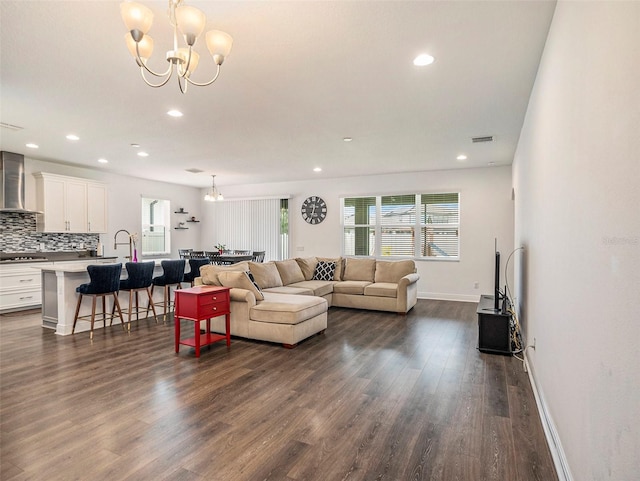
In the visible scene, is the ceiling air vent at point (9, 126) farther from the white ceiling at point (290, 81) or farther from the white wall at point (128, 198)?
the white wall at point (128, 198)

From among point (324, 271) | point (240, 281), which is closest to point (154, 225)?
point (324, 271)

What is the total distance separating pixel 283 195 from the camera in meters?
9.10

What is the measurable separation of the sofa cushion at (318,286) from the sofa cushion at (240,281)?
1.58 meters

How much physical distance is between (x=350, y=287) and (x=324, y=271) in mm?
825

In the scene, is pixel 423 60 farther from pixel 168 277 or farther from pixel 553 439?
pixel 168 277

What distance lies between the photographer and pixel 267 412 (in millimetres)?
2656

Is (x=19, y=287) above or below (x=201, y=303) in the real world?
below

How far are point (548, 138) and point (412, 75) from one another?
1.22 m

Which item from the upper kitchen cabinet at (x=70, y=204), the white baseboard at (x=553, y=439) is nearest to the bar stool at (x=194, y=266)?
the upper kitchen cabinet at (x=70, y=204)

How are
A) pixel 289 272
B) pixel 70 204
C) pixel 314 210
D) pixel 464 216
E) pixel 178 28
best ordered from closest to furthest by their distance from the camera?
pixel 178 28 < pixel 289 272 < pixel 70 204 < pixel 464 216 < pixel 314 210

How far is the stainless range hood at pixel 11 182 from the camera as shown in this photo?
6.02 metres

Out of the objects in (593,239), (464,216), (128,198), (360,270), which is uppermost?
(128,198)

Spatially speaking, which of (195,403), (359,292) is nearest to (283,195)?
(359,292)

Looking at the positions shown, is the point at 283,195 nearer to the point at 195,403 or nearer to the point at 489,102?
the point at 489,102
